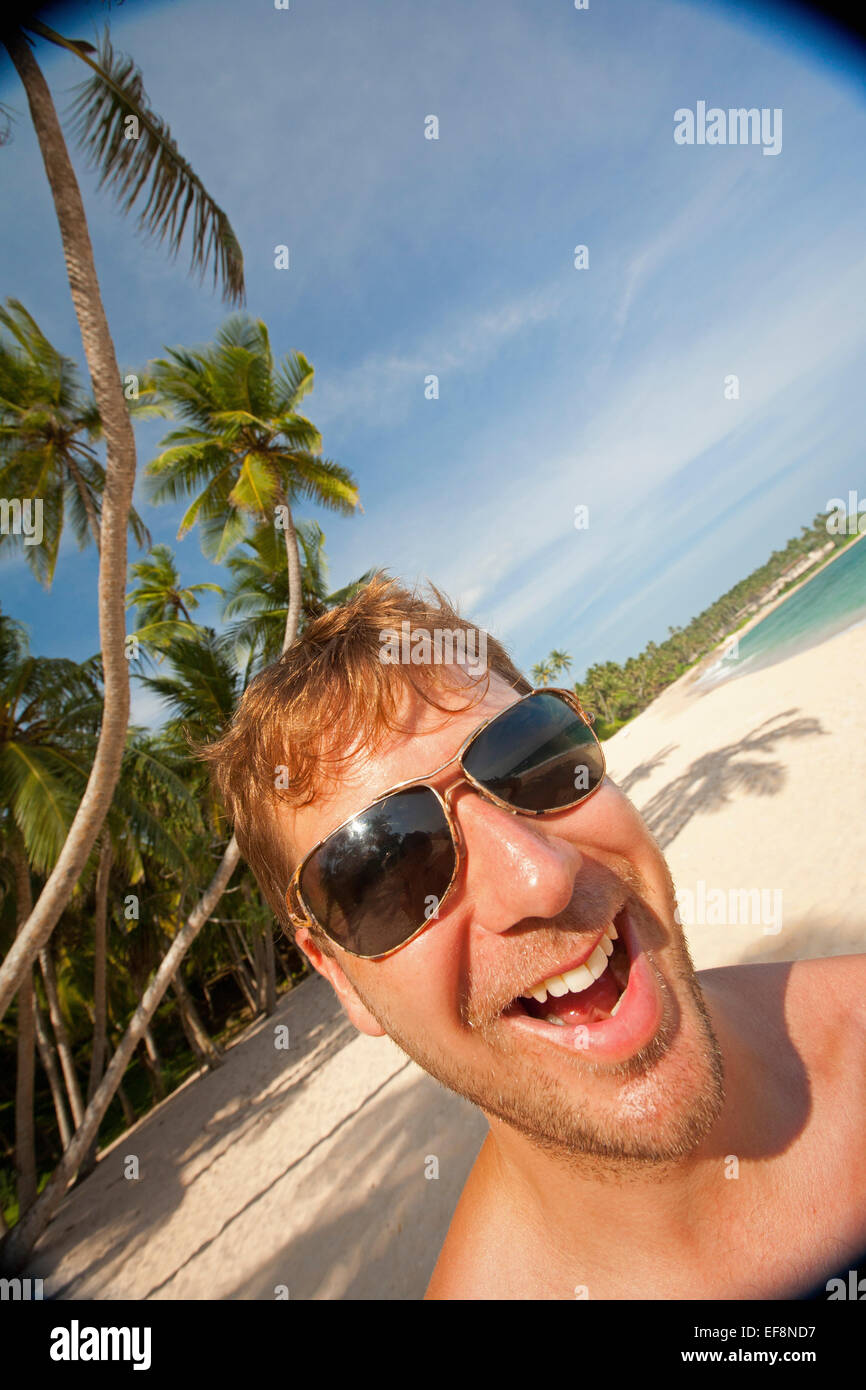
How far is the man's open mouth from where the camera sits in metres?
1.20

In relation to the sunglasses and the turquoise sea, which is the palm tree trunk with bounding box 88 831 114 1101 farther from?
the turquoise sea

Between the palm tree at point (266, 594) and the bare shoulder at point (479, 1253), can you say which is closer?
the bare shoulder at point (479, 1253)

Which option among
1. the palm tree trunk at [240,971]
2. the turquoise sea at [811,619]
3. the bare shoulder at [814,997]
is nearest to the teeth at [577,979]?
the bare shoulder at [814,997]

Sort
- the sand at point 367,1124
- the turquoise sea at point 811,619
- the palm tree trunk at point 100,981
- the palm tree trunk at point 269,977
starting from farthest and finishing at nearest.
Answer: the turquoise sea at point 811,619, the palm tree trunk at point 269,977, the palm tree trunk at point 100,981, the sand at point 367,1124

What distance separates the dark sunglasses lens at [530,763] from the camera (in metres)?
1.42

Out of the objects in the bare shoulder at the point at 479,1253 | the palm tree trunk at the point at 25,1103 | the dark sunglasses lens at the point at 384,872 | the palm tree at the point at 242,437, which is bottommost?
the palm tree trunk at the point at 25,1103

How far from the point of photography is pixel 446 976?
1239 millimetres

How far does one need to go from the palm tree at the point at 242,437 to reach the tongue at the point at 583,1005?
8.55 metres

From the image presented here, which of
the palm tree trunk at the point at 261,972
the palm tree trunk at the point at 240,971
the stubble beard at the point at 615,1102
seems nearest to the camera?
the stubble beard at the point at 615,1102

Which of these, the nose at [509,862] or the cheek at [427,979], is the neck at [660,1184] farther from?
the nose at [509,862]
